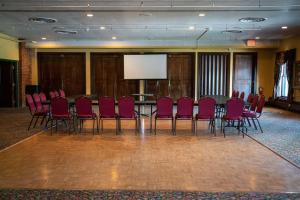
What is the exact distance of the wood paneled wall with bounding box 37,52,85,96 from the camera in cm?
1622

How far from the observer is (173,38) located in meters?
14.4

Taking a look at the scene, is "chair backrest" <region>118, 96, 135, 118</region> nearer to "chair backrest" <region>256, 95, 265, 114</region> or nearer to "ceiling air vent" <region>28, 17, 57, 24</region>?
"chair backrest" <region>256, 95, 265, 114</region>

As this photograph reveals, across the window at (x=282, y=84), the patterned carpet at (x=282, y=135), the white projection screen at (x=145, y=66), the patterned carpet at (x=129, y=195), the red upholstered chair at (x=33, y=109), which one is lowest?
the patterned carpet at (x=129, y=195)

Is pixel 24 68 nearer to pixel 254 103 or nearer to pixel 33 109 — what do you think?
pixel 33 109

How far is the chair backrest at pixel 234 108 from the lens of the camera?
7.61 meters

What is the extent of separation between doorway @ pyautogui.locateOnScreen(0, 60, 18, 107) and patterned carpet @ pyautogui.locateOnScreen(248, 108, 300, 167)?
35.1 feet

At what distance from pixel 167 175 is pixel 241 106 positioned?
3.73m

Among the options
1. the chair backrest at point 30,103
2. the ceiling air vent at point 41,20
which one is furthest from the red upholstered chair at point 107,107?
the ceiling air vent at point 41,20

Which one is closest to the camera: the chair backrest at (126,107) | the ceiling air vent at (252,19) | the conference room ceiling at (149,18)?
the conference room ceiling at (149,18)

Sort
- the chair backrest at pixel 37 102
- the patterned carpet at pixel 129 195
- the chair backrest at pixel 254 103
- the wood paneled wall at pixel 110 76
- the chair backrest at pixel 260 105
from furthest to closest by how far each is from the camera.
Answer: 1. the wood paneled wall at pixel 110 76
2. the chair backrest at pixel 37 102
3. the chair backrest at pixel 254 103
4. the chair backrest at pixel 260 105
5. the patterned carpet at pixel 129 195

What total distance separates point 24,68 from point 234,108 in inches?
439

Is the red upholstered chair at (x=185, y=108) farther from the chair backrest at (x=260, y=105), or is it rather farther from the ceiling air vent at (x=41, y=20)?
the ceiling air vent at (x=41, y=20)

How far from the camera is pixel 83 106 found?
25.8 feet

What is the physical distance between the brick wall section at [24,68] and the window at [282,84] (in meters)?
11.9
